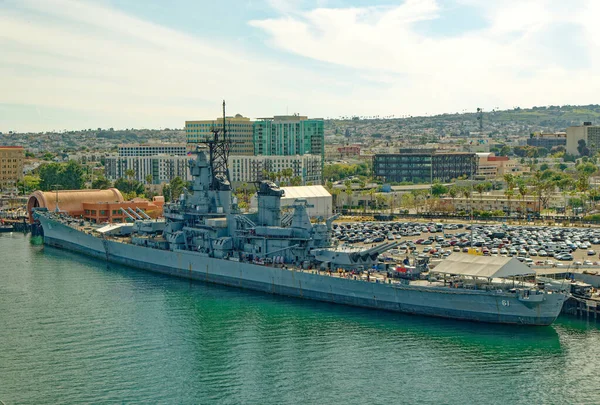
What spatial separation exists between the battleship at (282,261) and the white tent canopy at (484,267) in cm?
12

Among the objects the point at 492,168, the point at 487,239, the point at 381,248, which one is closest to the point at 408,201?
the point at 487,239

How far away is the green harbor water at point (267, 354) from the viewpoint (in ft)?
102

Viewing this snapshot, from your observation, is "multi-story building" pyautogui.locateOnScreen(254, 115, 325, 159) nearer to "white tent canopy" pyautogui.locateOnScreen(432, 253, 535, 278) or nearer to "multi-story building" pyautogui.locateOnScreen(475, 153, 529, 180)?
"multi-story building" pyautogui.locateOnScreen(475, 153, 529, 180)

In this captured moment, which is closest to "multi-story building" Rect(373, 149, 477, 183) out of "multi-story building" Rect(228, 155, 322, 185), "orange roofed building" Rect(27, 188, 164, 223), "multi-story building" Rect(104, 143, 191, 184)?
"multi-story building" Rect(228, 155, 322, 185)

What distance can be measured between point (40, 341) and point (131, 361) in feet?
19.3

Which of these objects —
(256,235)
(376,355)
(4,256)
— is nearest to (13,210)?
(4,256)

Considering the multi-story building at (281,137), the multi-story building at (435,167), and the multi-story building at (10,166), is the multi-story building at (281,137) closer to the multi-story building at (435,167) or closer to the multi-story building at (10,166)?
the multi-story building at (435,167)

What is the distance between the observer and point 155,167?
131875 mm

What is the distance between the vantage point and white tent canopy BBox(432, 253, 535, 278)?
40219 mm

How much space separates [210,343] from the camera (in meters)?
38.2

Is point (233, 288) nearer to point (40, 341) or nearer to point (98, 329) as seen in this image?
Answer: point (98, 329)

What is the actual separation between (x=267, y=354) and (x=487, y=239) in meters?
36.1

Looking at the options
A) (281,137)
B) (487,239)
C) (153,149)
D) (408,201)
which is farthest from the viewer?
(153,149)

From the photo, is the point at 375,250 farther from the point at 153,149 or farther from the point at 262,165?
the point at 153,149
